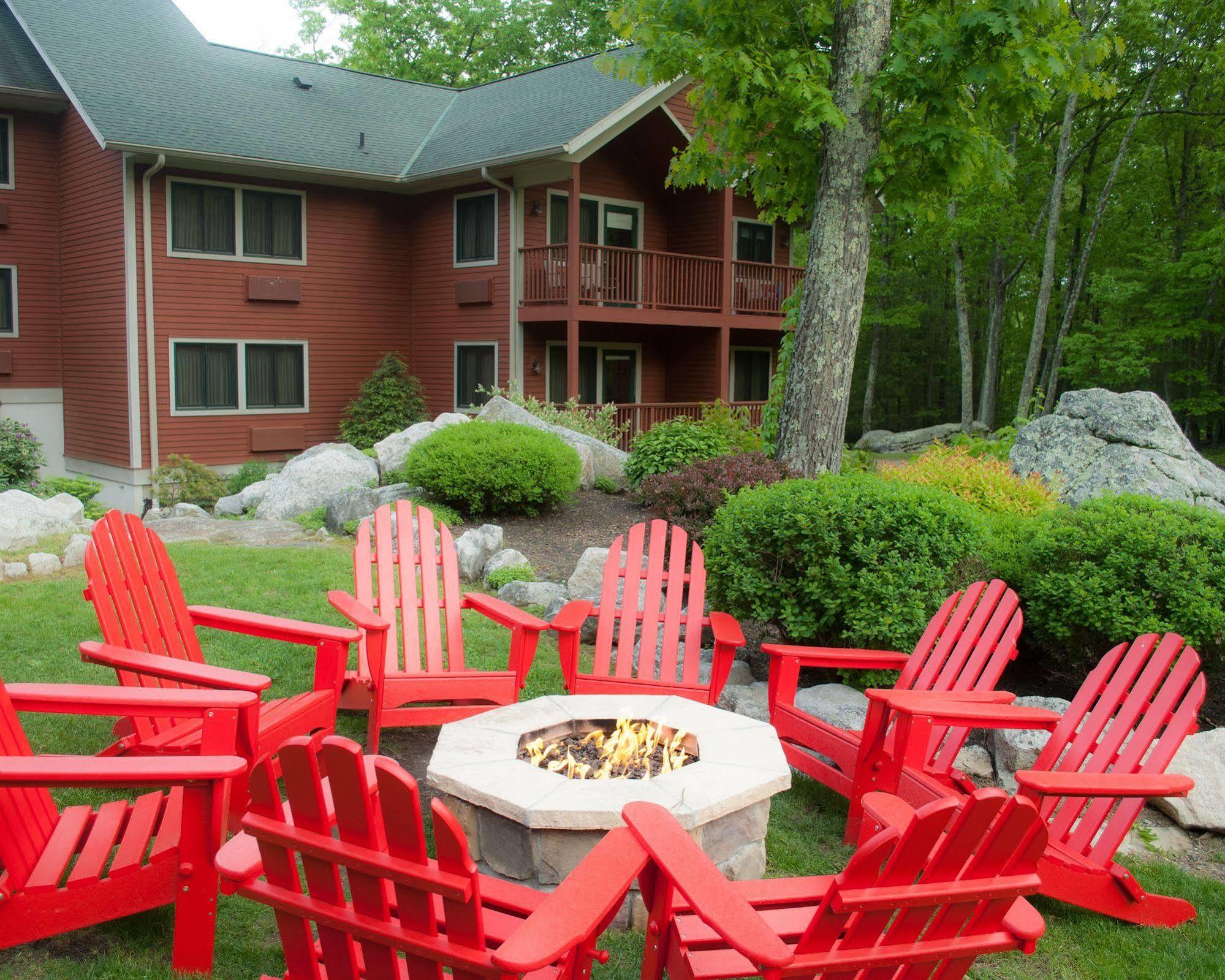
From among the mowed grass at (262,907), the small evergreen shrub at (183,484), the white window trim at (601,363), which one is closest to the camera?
the mowed grass at (262,907)

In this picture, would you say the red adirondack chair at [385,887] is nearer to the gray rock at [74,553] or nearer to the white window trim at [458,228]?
the gray rock at [74,553]

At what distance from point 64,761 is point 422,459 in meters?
7.23

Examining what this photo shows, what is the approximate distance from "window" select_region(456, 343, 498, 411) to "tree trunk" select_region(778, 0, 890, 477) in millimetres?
9346

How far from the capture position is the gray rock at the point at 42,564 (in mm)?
7254

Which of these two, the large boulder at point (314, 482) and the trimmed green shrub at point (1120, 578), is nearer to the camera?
the trimmed green shrub at point (1120, 578)

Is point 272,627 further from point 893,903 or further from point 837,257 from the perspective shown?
point 837,257

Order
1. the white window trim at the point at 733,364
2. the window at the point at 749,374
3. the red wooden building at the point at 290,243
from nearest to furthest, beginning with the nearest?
the red wooden building at the point at 290,243, the white window trim at the point at 733,364, the window at the point at 749,374

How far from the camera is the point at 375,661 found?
13.3ft

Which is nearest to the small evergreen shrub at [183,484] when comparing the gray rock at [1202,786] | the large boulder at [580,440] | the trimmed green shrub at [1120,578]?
the large boulder at [580,440]

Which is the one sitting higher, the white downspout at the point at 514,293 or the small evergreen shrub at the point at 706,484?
the white downspout at the point at 514,293

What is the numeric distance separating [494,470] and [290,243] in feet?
28.9

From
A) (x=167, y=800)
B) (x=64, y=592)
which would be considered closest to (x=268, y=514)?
(x=64, y=592)

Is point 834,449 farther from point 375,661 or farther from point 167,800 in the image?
point 167,800

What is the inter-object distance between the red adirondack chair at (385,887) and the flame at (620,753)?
106 cm
